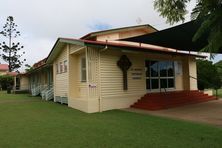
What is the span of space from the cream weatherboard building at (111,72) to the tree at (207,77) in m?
3.54

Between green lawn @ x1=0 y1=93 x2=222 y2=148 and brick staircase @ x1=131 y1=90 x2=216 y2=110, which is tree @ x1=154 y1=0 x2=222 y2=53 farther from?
brick staircase @ x1=131 y1=90 x2=216 y2=110

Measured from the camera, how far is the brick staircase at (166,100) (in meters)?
12.5

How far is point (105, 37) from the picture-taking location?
21.8 metres

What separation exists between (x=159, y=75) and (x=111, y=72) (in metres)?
4.20

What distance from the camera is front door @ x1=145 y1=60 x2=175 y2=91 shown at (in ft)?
49.1

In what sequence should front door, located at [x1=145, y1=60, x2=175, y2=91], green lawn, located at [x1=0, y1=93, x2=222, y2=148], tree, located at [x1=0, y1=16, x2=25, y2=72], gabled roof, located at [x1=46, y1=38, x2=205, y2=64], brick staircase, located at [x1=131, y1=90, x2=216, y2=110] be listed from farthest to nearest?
tree, located at [x1=0, y1=16, x2=25, y2=72], front door, located at [x1=145, y1=60, x2=175, y2=91], brick staircase, located at [x1=131, y1=90, x2=216, y2=110], gabled roof, located at [x1=46, y1=38, x2=205, y2=64], green lawn, located at [x1=0, y1=93, x2=222, y2=148]

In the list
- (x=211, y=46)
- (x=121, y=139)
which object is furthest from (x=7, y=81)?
(x=211, y=46)

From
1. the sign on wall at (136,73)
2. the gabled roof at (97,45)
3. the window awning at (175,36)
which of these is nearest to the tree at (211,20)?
the window awning at (175,36)

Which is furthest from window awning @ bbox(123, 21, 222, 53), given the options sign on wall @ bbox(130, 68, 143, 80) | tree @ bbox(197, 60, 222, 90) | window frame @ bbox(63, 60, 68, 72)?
tree @ bbox(197, 60, 222, 90)

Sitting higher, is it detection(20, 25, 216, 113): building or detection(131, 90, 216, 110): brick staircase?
detection(20, 25, 216, 113): building

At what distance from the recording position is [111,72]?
503 inches

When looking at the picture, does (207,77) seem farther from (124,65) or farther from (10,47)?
(10,47)

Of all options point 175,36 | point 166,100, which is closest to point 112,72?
point 166,100

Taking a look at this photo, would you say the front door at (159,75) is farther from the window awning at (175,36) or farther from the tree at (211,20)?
the tree at (211,20)
